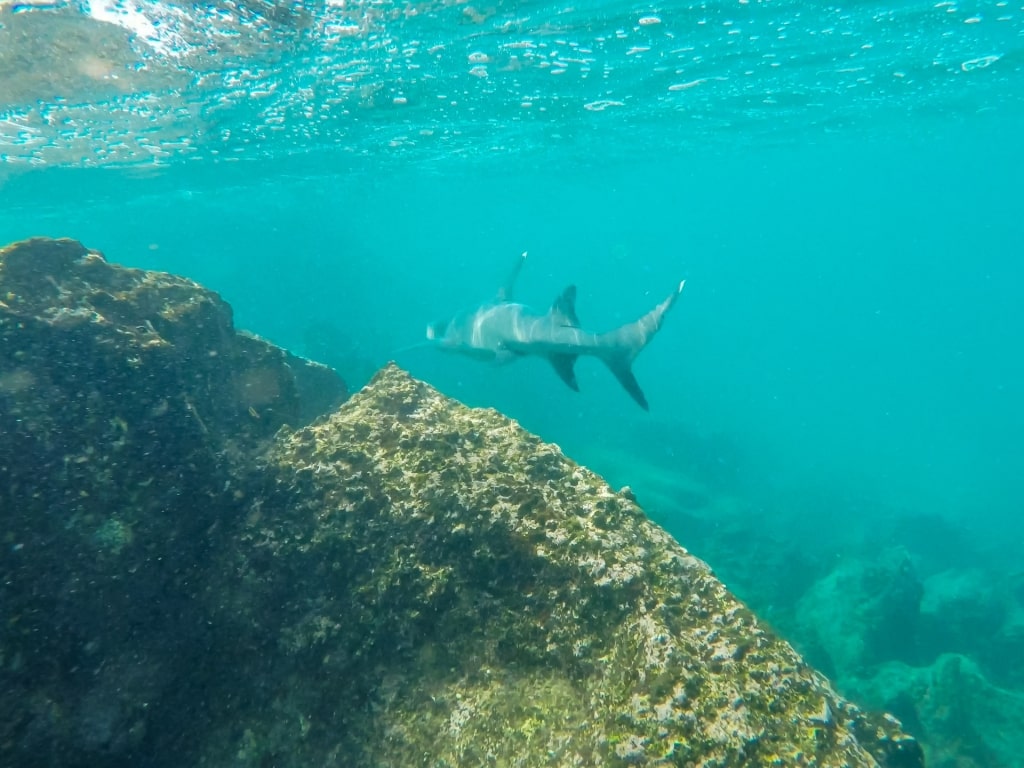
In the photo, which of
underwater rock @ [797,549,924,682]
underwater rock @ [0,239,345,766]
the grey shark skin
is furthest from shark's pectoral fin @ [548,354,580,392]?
underwater rock @ [797,549,924,682]

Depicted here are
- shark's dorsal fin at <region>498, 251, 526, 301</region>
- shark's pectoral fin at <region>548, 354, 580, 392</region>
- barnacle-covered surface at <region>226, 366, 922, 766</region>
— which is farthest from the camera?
shark's dorsal fin at <region>498, 251, 526, 301</region>

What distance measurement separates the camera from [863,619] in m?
13.4

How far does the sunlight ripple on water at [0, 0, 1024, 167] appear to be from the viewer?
1391 cm

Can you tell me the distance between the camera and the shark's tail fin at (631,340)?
6.94 m

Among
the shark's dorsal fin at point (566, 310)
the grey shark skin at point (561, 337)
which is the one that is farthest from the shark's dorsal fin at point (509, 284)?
the shark's dorsal fin at point (566, 310)

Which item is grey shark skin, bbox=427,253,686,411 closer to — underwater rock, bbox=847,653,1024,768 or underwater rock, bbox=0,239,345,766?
underwater rock, bbox=0,239,345,766

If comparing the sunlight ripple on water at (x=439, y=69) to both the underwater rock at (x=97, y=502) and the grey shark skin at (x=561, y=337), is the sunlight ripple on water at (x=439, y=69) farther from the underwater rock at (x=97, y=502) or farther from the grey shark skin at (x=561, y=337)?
the underwater rock at (x=97, y=502)

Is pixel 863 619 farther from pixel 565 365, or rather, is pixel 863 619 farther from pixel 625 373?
pixel 565 365

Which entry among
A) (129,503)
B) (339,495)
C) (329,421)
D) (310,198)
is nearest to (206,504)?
(129,503)

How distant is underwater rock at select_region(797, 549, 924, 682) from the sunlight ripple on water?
50.9ft

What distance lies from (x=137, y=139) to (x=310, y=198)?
25.3 meters

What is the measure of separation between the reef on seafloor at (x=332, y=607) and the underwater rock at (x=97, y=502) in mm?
12

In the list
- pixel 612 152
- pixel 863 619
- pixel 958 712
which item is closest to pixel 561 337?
pixel 958 712

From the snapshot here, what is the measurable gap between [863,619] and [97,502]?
15.4 meters
